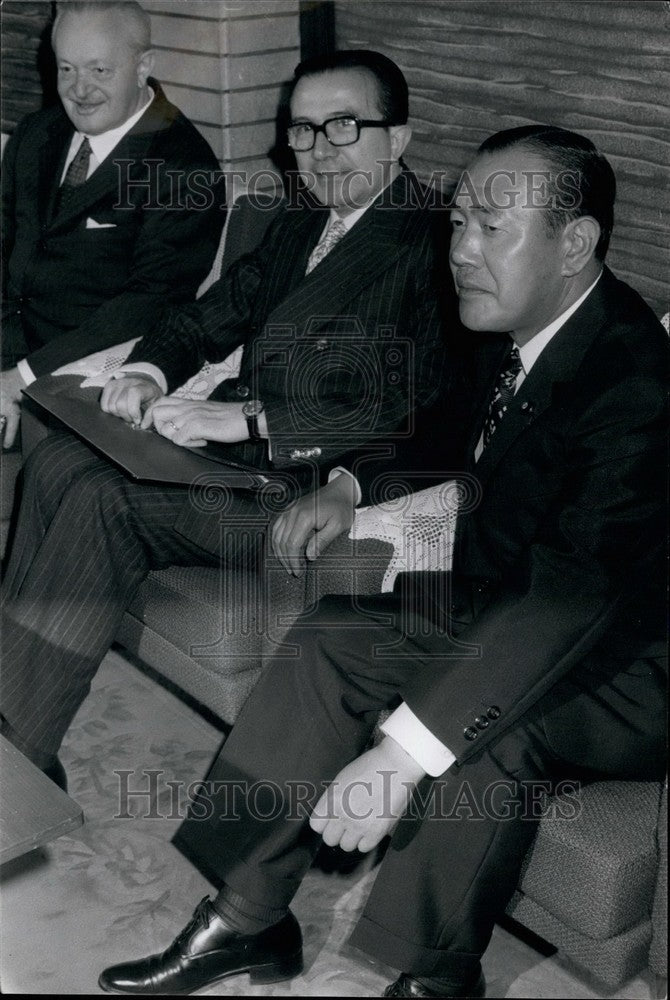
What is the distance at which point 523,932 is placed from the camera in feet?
6.76

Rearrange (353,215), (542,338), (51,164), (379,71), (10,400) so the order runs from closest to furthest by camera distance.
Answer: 1. (542,338)
2. (379,71)
3. (353,215)
4. (10,400)
5. (51,164)

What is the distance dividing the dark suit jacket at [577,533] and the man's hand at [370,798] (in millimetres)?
79

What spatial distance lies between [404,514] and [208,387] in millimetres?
791

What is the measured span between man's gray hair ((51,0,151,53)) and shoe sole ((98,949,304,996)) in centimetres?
229

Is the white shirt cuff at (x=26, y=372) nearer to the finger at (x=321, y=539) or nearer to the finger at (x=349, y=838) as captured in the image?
the finger at (x=321, y=539)

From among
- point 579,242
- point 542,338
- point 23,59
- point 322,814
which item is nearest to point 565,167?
point 579,242

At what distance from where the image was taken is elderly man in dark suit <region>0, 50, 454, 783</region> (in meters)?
2.38

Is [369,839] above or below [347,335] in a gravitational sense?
below

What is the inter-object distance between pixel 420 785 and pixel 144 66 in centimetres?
213

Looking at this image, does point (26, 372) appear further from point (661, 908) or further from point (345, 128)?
point (661, 908)

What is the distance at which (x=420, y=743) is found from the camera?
5.69ft

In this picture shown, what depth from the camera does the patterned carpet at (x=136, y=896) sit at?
1.98m

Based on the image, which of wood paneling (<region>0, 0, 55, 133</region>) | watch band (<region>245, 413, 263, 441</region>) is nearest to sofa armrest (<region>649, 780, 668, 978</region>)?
watch band (<region>245, 413, 263, 441</region>)

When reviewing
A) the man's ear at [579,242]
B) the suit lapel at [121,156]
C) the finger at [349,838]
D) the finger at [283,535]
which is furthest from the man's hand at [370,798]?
the suit lapel at [121,156]
